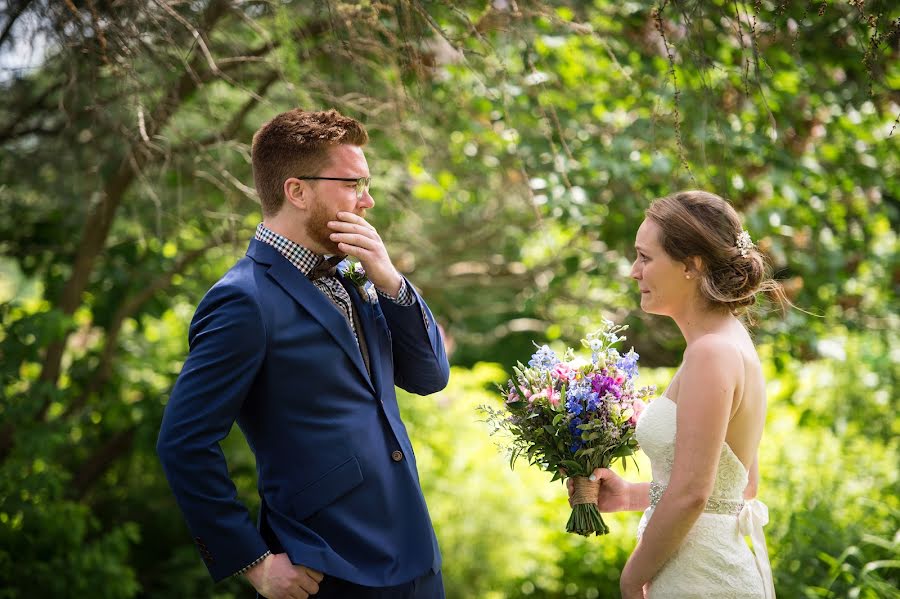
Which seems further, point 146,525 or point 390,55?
point 146,525

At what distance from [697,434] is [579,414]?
1.18ft

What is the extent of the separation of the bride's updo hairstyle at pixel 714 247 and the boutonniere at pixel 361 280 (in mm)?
816

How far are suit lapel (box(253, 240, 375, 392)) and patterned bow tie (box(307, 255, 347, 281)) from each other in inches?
2.1

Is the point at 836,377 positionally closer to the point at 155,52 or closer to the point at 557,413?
the point at 557,413

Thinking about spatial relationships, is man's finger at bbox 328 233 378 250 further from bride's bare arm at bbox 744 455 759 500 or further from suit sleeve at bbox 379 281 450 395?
bride's bare arm at bbox 744 455 759 500

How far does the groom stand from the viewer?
6.68 ft

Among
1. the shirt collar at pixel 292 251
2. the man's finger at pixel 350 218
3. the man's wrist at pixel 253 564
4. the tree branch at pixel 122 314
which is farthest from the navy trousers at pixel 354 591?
the tree branch at pixel 122 314

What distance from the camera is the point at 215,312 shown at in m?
2.12

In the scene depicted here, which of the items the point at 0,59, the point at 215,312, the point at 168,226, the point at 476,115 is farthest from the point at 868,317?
the point at 0,59

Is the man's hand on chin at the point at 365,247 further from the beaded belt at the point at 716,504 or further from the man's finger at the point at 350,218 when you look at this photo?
the beaded belt at the point at 716,504

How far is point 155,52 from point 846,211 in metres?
3.95

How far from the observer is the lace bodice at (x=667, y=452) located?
86.9 inches

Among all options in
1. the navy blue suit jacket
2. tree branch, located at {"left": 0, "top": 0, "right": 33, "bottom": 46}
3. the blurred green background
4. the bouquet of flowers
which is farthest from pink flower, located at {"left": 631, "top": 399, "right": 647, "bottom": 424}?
tree branch, located at {"left": 0, "top": 0, "right": 33, "bottom": 46}

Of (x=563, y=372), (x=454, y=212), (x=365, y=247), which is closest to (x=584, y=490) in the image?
(x=563, y=372)
